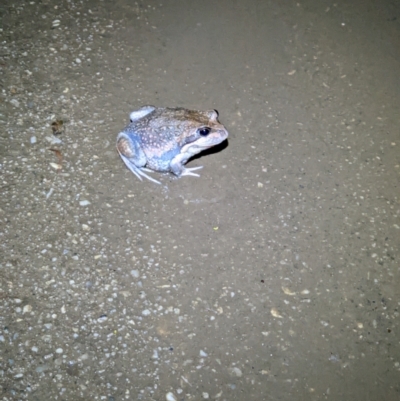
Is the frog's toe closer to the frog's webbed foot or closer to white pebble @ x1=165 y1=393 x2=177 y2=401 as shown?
the frog's webbed foot

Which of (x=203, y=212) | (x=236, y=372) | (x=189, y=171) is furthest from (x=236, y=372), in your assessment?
(x=189, y=171)

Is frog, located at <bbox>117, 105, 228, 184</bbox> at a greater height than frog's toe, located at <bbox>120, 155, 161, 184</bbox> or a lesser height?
greater

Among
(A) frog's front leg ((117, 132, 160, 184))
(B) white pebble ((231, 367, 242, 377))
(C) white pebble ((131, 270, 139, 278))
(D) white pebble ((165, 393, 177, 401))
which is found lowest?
(D) white pebble ((165, 393, 177, 401))

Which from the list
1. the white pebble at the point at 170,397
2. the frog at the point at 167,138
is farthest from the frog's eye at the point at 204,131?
the white pebble at the point at 170,397

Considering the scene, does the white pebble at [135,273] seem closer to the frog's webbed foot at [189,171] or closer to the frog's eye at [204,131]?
the frog's webbed foot at [189,171]

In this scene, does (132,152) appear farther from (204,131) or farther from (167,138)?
(204,131)

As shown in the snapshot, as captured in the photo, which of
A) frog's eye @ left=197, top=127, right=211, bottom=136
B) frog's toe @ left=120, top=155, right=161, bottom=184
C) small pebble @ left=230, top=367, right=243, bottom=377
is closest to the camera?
small pebble @ left=230, top=367, right=243, bottom=377

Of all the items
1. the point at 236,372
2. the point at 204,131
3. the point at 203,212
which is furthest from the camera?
the point at 203,212

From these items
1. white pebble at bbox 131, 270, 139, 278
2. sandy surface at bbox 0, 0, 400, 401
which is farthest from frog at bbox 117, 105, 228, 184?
white pebble at bbox 131, 270, 139, 278
